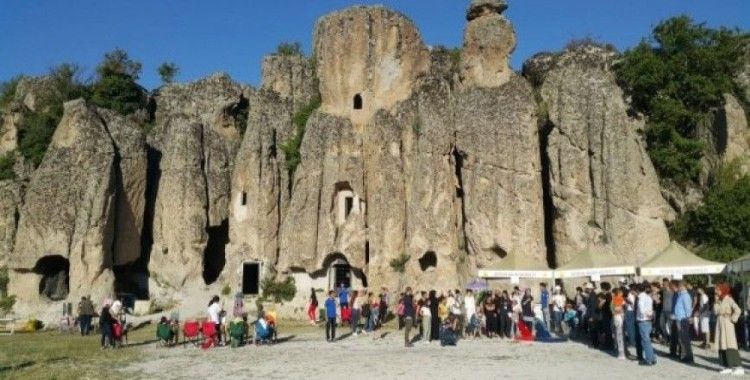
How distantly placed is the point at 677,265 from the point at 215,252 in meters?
27.8

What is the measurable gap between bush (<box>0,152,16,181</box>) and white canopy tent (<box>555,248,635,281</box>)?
31497mm

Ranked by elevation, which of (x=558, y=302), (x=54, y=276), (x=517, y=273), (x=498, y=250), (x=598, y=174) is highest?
(x=598, y=174)

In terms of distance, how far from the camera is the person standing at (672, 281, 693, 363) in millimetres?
15625

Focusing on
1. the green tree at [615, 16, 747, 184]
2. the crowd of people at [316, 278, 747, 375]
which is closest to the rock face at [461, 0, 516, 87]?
the green tree at [615, 16, 747, 184]

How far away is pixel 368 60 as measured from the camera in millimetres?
38625

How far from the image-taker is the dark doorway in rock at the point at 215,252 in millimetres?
43031

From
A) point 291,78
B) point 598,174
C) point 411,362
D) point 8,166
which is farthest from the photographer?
point 291,78

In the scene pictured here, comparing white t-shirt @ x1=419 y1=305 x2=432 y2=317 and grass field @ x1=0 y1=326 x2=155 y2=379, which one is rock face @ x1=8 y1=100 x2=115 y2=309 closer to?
grass field @ x1=0 y1=326 x2=155 y2=379

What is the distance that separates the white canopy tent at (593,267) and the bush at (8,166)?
3150 centimetres

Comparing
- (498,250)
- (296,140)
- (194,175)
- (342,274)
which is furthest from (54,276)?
(498,250)

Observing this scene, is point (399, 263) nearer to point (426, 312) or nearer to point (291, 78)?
point (426, 312)

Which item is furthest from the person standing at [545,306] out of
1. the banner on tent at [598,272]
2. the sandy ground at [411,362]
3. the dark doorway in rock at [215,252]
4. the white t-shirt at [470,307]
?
the dark doorway in rock at [215,252]

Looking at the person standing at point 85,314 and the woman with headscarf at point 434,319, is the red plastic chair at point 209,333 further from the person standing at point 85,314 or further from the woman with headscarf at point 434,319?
the person standing at point 85,314

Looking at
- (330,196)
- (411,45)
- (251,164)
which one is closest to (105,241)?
(251,164)
